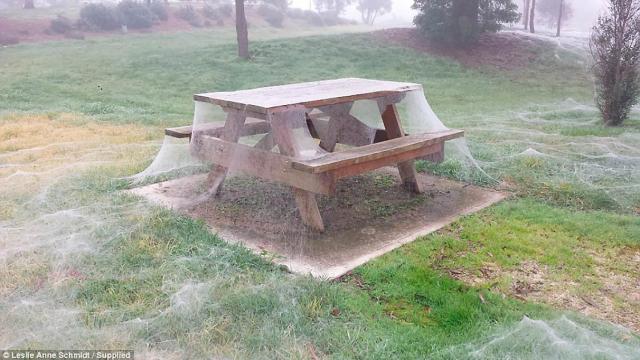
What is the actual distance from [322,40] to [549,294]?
747 inches

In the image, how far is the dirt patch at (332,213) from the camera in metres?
4.18

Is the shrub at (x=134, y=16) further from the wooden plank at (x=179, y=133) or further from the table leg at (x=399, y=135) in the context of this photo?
the table leg at (x=399, y=135)

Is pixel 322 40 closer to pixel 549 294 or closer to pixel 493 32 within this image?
pixel 493 32

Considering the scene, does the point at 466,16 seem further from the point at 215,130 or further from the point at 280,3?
the point at 280,3

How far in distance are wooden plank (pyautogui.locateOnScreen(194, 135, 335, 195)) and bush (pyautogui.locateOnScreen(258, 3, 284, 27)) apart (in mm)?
33639

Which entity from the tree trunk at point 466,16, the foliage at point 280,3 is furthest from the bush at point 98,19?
the foliage at point 280,3

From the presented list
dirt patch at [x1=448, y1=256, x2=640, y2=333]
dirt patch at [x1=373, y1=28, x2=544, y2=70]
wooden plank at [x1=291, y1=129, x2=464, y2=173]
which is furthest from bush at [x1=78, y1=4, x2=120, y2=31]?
dirt patch at [x1=448, y1=256, x2=640, y2=333]

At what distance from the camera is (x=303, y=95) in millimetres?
5035

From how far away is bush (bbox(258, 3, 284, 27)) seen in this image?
1479 inches

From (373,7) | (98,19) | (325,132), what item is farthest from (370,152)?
(373,7)

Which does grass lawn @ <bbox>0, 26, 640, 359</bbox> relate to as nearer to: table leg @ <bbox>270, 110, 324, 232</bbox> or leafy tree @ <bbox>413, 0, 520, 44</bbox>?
table leg @ <bbox>270, 110, 324, 232</bbox>

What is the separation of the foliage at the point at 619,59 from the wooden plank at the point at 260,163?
727 centimetres

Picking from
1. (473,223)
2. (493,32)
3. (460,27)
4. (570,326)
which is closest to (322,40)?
(460,27)

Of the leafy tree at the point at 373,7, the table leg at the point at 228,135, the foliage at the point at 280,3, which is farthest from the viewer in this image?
the leafy tree at the point at 373,7
